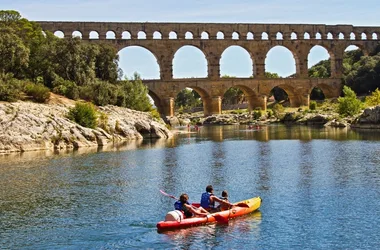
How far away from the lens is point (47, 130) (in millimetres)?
40344

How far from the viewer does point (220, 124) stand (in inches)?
3228

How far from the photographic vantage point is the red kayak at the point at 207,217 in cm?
Result: 1670

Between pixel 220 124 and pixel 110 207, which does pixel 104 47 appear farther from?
pixel 110 207

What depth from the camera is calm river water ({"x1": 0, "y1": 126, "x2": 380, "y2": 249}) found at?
15883 millimetres

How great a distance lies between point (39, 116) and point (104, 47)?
21922mm

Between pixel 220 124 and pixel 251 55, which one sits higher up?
pixel 251 55

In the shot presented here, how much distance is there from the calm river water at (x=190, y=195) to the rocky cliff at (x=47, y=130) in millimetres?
2865

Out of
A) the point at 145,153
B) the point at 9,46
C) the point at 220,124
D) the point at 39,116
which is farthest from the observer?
the point at 220,124

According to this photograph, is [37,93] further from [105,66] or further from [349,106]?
[349,106]

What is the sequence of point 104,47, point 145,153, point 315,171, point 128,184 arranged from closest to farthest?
point 128,184, point 315,171, point 145,153, point 104,47

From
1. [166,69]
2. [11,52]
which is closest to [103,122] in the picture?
[11,52]

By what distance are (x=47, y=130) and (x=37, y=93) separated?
849 centimetres

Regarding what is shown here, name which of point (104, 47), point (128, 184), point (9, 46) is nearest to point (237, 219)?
point (128, 184)

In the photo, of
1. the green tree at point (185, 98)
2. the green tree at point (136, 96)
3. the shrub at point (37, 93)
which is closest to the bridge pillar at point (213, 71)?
the green tree at point (136, 96)
